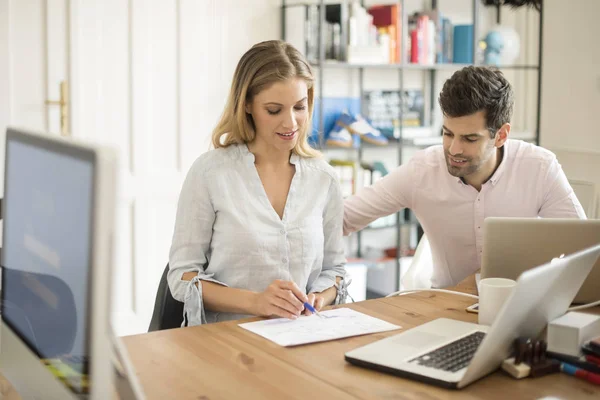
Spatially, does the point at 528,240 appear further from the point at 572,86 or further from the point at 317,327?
the point at 572,86

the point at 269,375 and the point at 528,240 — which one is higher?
the point at 528,240

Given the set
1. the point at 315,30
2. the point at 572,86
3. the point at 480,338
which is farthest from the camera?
the point at 572,86

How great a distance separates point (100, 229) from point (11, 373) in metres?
0.47

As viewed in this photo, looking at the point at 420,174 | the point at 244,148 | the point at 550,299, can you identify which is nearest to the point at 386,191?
the point at 420,174

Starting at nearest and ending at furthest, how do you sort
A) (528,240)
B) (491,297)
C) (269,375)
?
(269,375), (491,297), (528,240)

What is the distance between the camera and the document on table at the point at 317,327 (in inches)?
63.8

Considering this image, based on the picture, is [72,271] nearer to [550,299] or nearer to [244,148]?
[550,299]

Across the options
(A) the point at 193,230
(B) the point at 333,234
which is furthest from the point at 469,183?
(A) the point at 193,230

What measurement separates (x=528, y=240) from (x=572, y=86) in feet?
10.3

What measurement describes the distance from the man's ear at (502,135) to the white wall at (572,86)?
2.37 meters

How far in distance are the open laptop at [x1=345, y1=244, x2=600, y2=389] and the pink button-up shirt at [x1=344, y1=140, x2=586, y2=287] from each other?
0.81 meters

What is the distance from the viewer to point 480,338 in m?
1.58

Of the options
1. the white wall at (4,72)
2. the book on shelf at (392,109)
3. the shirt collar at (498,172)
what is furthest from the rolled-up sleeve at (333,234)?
the book on shelf at (392,109)

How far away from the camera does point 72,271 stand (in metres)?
0.90
